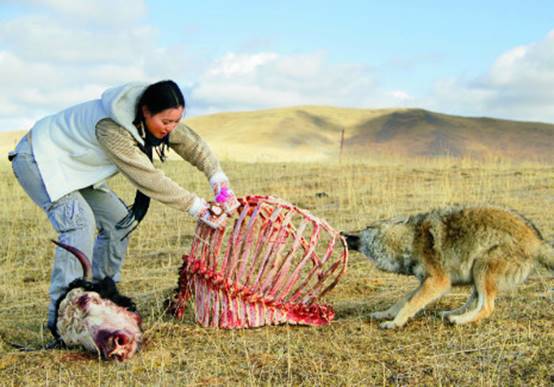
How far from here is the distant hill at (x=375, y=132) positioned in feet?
173

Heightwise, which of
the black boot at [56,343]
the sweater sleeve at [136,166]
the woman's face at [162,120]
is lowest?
the black boot at [56,343]

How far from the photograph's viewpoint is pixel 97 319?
475 cm

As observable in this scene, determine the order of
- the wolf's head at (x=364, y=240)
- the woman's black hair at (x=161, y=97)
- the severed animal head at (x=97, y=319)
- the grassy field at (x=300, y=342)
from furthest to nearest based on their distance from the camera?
the wolf's head at (x=364, y=240), the woman's black hair at (x=161, y=97), the severed animal head at (x=97, y=319), the grassy field at (x=300, y=342)

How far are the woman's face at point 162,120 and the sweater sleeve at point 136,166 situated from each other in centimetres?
18

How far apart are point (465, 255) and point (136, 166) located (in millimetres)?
2628

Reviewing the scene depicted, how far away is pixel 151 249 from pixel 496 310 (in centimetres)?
572

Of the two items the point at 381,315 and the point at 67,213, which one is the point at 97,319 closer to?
the point at 67,213

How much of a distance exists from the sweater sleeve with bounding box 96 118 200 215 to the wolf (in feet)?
5.93

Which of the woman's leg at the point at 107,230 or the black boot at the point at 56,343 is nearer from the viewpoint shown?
the black boot at the point at 56,343

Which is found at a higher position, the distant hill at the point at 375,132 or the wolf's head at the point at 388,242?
Result: the distant hill at the point at 375,132

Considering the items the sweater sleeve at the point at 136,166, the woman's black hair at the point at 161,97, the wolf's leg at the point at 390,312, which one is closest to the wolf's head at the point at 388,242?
the wolf's leg at the point at 390,312

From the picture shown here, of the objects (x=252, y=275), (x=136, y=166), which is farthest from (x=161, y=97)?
(x=252, y=275)

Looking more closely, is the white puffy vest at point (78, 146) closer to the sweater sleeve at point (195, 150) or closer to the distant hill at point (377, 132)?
the sweater sleeve at point (195, 150)

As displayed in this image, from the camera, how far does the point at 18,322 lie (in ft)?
21.0
